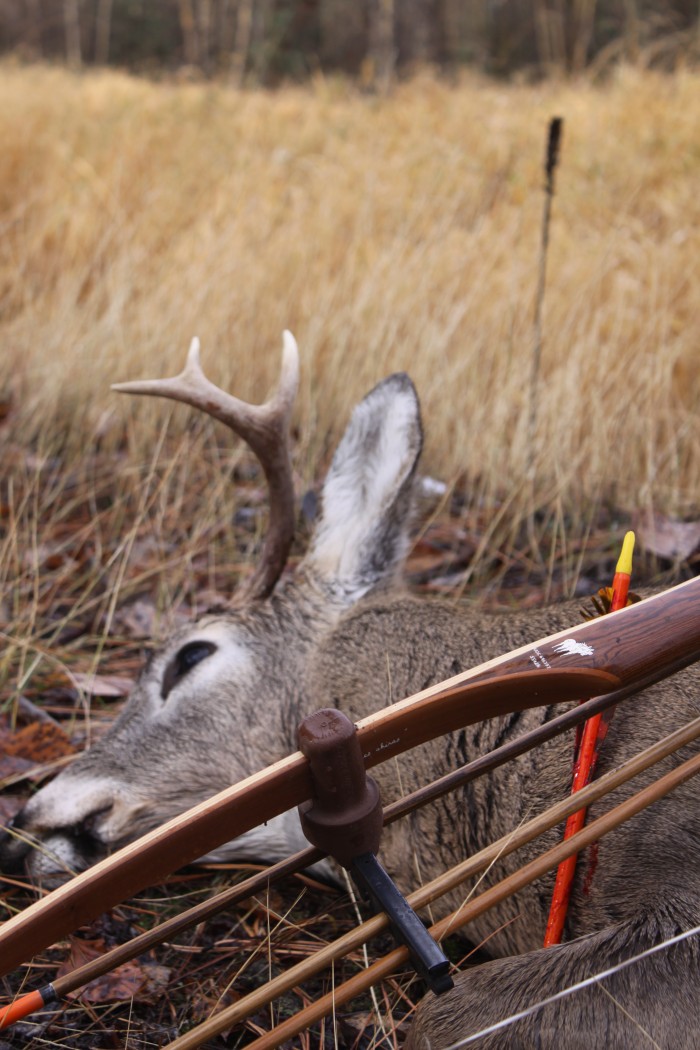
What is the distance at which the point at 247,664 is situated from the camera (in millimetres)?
2951

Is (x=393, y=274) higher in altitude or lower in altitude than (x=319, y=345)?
higher

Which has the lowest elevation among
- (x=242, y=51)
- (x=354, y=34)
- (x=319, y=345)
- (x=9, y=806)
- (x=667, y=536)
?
(x=9, y=806)

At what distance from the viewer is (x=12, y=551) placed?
4012mm

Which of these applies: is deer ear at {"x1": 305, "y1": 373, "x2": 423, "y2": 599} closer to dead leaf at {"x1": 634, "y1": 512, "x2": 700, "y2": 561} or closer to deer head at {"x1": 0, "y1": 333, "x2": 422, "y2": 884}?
deer head at {"x1": 0, "y1": 333, "x2": 422, "y2": 884}

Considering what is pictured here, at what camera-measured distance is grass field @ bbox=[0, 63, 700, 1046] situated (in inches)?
164

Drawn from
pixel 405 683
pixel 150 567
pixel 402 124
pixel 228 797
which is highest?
pixel 402 124

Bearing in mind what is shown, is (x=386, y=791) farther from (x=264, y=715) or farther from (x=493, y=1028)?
(x=493, y=1028)

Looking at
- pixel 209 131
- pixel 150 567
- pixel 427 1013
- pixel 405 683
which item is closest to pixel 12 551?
pixel 150 567

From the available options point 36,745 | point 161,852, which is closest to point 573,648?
point 161,852

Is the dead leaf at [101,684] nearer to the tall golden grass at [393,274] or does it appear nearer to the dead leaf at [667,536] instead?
the tall golden grass at [393,274]

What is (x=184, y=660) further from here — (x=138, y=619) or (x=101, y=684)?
(x=138, y=619)

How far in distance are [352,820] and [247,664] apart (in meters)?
1.39

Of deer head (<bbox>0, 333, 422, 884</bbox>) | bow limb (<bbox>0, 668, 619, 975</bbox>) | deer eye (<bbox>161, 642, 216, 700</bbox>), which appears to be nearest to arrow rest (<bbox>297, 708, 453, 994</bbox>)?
bow limb (<bbox>0, 668, 619, 975</bbox>)

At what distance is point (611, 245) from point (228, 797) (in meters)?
4.98
